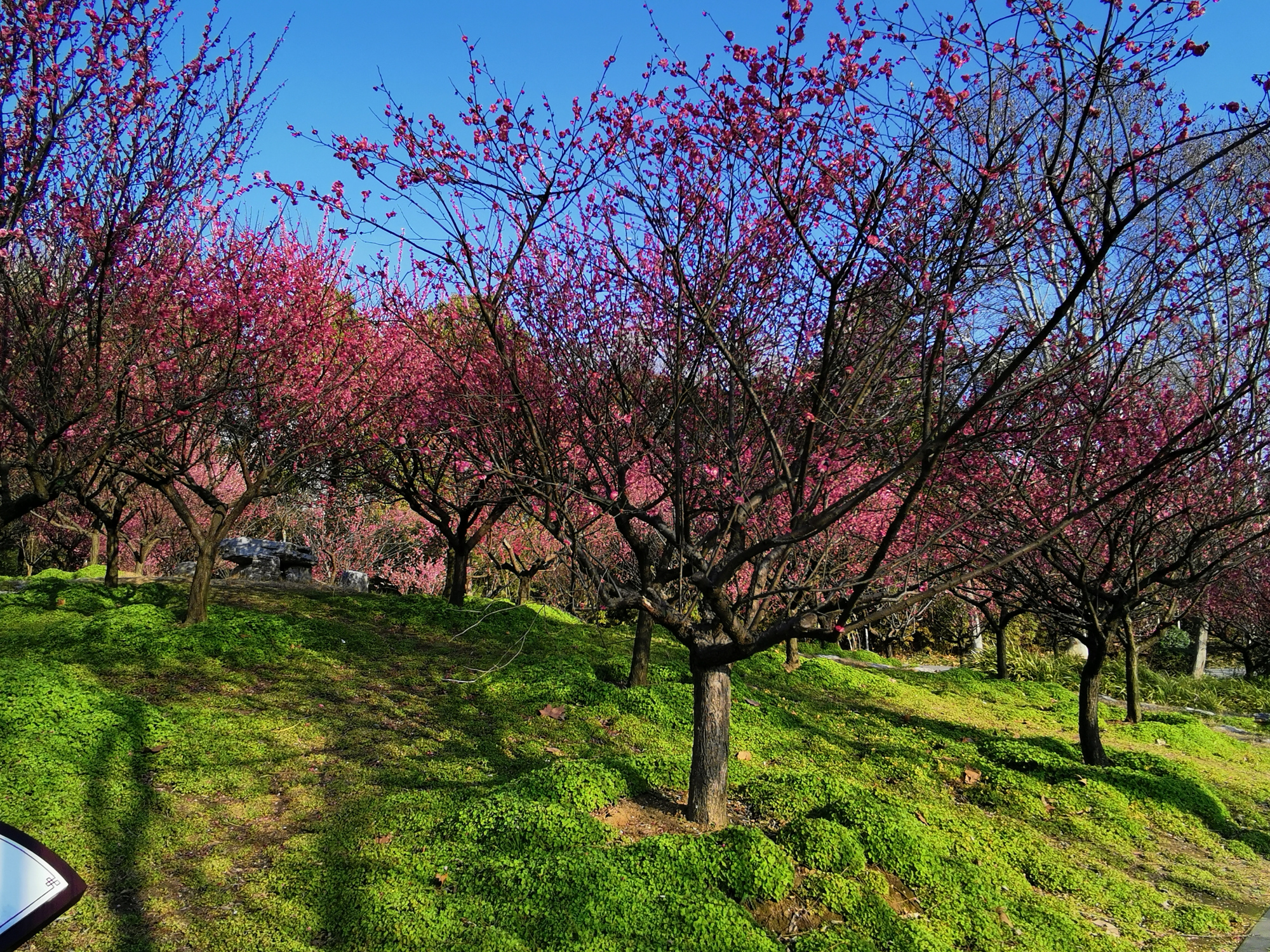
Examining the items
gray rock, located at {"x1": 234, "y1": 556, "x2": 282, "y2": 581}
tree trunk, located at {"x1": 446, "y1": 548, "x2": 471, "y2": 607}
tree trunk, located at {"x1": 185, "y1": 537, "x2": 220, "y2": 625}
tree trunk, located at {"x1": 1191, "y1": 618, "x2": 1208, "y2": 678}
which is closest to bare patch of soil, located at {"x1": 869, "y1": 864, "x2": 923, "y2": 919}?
tree trunk, located at {"x1": 185, "y1": 537, "x2": 220, "y2": 625}

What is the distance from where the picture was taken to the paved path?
479 centimetres

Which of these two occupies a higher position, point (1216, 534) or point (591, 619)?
point (1216, 534)

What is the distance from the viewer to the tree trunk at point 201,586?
894 centimetres

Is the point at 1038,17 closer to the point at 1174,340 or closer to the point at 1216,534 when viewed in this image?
the point at 1174,340

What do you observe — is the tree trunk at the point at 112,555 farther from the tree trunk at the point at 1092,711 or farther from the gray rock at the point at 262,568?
the tree trunk at the point at 1092,711

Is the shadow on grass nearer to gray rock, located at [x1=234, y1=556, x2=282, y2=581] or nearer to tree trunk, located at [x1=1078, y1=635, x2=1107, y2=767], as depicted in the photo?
tree trunk, located at [x1=1078, y1=635, x2=1107, y2=767]

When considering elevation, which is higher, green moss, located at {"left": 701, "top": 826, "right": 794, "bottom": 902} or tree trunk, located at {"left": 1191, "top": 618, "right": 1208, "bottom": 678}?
tree trunk, located at {"left": 1191, "top": 618, "right": 1208, "bottom": 678}

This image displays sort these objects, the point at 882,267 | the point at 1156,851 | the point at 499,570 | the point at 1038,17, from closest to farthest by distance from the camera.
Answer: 1. the point at 1038,17
2. the point at 882,267
3. the point at 1156,851
4. the point at 499,570

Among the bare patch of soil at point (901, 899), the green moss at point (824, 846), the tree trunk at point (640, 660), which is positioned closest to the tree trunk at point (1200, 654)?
the tree trunk at point (640, 660)

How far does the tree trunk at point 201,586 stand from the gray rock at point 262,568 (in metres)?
7.22

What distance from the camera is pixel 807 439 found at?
379 centimetres

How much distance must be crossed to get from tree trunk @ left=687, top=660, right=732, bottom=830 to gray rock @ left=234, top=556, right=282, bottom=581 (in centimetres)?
1307

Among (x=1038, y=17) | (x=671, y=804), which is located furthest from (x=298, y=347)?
(x=1038, y=17)

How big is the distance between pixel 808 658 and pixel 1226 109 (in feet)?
33.5
